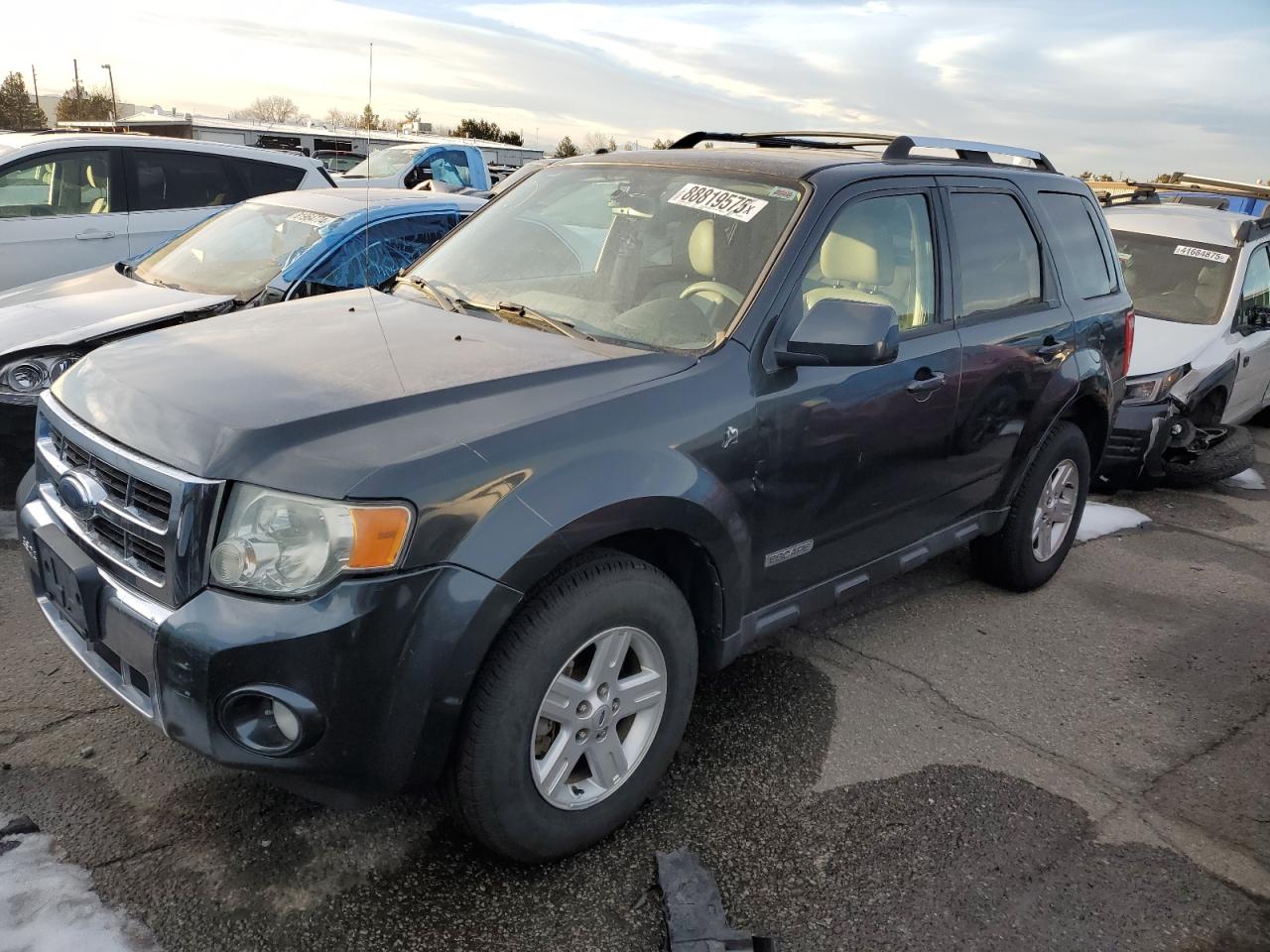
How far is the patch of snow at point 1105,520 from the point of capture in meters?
5.82

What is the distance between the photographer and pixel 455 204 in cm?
636

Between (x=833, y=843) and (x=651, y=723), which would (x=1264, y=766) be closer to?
(x=833, y=843)

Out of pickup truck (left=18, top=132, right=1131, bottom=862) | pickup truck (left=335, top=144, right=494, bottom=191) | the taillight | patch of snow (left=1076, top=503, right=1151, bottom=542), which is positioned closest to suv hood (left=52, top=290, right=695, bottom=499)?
pickup truck (left=18, top=132, right=1131, bottom=862)

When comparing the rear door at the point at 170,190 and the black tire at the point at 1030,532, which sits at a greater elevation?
the rear door at the point at 170,190

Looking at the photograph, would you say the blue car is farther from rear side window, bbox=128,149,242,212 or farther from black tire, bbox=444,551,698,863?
black tire, bbox=444,551,698,863

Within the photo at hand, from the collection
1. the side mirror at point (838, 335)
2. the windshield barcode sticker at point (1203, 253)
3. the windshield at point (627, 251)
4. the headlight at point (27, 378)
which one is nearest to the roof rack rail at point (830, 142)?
the windshield at point (627, 251)

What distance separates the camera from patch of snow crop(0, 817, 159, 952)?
2.22 meters

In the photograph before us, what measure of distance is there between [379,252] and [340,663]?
426 centimetres

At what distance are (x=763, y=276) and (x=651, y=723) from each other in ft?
4.44

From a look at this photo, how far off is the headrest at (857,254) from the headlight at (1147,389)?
11.4ft

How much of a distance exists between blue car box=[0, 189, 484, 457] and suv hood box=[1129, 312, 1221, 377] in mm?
4440

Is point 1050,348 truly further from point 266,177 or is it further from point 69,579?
point 266,177

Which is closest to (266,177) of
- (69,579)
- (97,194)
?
(97,194)

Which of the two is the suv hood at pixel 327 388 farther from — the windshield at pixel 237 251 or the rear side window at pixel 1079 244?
the windshield at pixel 237 251
